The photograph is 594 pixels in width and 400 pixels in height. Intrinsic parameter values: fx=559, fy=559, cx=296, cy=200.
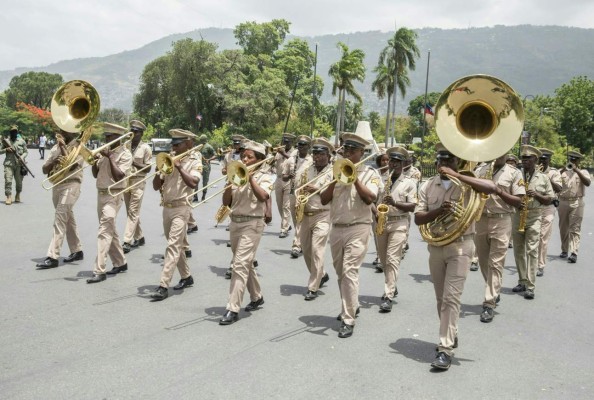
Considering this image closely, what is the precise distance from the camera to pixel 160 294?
6.79 metres

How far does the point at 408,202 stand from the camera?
7.14m

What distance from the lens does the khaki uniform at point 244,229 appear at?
6164 mm

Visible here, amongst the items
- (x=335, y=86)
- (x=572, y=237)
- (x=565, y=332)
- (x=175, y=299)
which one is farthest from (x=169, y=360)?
(x=335, y=86)

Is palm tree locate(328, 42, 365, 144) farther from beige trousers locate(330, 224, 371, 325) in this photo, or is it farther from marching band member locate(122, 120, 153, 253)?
beige trousers locate(330, 224, 371, 325)

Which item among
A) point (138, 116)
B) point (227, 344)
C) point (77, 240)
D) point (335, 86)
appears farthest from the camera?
point (138, 116)

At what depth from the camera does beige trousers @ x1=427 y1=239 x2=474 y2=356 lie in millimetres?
5117

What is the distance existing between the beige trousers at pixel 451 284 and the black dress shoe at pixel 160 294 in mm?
3365

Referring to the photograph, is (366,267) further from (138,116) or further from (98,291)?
(138,116)

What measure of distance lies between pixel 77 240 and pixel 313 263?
12.8 feet

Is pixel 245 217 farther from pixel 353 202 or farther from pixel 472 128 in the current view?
pixel 472 128

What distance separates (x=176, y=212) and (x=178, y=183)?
0.37 meters

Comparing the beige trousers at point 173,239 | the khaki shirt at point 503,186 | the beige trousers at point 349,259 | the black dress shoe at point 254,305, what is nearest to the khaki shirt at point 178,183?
the beige trousers at point 173,239

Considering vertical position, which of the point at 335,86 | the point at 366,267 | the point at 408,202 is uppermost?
the point at 335,86

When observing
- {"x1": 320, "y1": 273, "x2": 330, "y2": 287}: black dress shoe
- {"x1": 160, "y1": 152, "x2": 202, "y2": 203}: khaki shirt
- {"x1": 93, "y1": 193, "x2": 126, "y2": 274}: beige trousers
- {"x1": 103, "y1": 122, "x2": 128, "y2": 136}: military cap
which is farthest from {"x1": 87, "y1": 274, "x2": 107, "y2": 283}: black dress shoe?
{"x1": 320, "y1": 273, "x2": 330, "y2": 287}: black dress shoe
